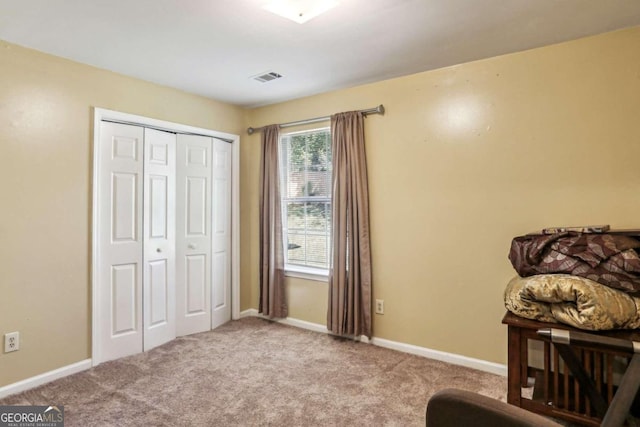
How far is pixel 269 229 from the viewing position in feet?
12.5

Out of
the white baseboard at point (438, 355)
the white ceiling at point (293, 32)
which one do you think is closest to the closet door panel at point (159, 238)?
the white ceiling at point (293, 32)

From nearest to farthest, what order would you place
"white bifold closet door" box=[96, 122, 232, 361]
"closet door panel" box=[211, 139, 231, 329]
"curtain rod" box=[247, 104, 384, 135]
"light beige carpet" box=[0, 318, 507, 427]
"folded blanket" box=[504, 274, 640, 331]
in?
"folded blanket" box=[504, 274, 640, 331] → "light beige carpet" box=[0, 318, 507, 427] → "white bifold closet door" box=[96, 122, 232, 361] → "curtain rod" box=[247, 104, 384, 135] → "closet door panel" box=[211, 139, 231, 329]

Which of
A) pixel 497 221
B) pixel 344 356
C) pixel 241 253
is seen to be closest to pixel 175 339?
pixel 241 253

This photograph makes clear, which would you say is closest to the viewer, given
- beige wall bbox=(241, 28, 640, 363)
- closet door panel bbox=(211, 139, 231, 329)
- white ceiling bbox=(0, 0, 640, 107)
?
white ceiling bbox=(0, 0, 640, 107)

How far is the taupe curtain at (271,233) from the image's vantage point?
3.75 m

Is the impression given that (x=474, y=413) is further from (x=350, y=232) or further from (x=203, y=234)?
(x=203, y=234)

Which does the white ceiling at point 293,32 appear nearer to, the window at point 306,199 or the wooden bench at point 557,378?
the window at point 306,199

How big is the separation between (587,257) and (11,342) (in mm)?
3590

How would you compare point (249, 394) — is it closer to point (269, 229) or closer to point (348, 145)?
point (269, 229)

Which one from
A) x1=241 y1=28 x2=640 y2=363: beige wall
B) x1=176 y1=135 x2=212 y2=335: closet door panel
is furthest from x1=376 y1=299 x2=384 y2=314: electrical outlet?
x1=176 y1=135 x2=212 y2=335: closet door panel

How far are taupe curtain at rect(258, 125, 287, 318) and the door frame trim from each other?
328mm

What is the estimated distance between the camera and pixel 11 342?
2.40 m

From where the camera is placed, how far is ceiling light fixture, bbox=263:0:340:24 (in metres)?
1.92

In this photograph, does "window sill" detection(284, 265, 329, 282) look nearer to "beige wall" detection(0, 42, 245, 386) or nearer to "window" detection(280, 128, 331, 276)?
"window" detection(280, 128, 331, 276)
